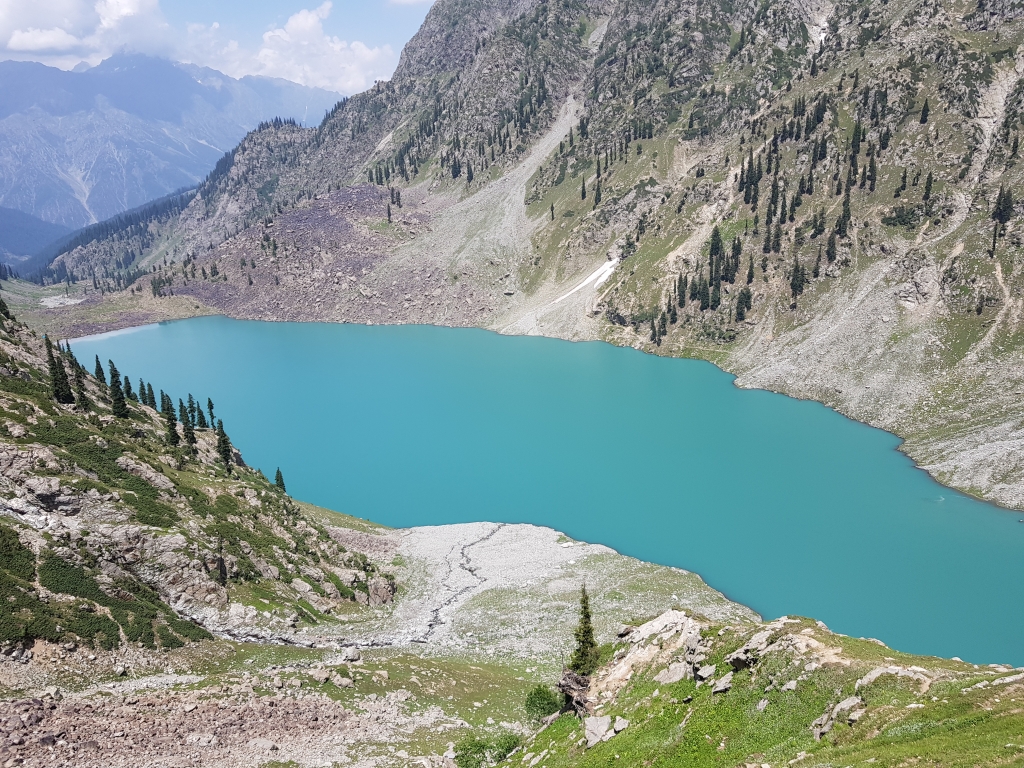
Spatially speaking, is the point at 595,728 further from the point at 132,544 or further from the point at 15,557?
the point at 132,544

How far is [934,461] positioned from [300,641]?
8699 cm

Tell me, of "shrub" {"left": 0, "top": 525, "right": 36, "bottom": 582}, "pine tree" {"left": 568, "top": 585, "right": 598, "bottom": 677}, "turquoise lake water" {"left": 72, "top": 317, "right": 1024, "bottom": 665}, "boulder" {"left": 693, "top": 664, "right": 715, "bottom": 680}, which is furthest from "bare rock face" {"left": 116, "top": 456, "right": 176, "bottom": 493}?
"boulder" {"left": 693, "top": 664, "right": 715, "bottom": 680}

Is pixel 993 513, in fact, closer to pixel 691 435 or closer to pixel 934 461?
pixel 934 461

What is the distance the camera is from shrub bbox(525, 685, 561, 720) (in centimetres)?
3522

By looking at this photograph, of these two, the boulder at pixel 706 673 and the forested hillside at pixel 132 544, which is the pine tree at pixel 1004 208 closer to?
the forested hillside at pixel 132 544

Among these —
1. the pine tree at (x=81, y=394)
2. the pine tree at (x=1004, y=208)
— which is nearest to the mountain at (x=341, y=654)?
the pine tree at (x=81, y=394)

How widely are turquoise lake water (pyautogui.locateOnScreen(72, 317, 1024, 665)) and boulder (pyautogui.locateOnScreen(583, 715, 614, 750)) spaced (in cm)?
3832

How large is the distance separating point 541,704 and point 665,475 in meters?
60.7

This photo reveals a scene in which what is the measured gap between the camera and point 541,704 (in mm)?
35281

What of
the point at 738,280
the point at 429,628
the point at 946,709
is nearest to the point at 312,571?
the point at 429,628

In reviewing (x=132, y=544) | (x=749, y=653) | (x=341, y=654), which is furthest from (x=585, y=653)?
(x=132, y=544)

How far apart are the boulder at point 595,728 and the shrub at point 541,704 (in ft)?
27.4

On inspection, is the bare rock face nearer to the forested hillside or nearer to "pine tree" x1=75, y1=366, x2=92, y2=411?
the forested hillside

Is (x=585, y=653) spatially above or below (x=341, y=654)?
above
